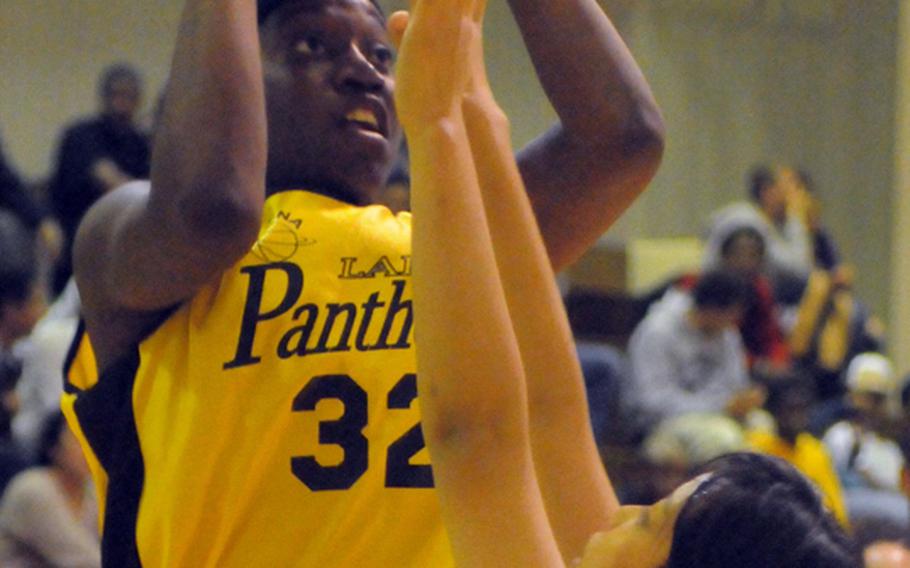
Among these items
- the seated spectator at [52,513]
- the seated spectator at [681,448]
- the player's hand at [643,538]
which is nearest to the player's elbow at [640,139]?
the player's hand at [643,538]

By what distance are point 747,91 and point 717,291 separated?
16.8 ft

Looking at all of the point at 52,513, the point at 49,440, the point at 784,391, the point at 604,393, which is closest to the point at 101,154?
the point at 604,393

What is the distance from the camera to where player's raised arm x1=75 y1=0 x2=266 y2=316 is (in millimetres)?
1870

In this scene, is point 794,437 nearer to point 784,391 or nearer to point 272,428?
point 784,391

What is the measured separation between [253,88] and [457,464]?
0.55 m

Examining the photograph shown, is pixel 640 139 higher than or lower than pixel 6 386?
higher

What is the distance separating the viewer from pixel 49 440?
15.6 feet

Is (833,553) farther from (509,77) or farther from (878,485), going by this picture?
(509,77)

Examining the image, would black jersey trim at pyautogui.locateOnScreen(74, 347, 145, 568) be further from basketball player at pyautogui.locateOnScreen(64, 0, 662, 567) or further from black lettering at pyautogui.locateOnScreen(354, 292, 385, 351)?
black lettering at pyautogui.locateOnScreen(354, 292, 385, 351)

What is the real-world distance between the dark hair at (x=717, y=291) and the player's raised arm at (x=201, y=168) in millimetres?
5294

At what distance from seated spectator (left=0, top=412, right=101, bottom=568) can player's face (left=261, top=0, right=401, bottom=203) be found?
8.78 feet

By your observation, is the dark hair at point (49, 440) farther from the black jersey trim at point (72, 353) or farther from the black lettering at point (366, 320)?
the black lettering at point (366, 320)

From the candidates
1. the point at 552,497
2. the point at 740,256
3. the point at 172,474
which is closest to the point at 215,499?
the point at 172,474

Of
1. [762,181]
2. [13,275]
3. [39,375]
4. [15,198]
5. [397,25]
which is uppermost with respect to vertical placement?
[397,25]
